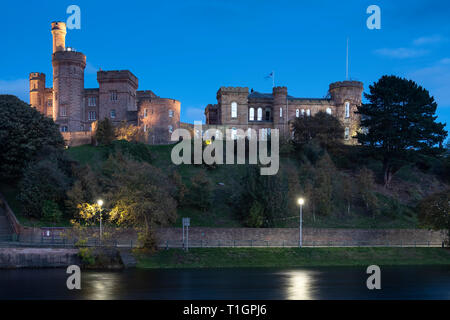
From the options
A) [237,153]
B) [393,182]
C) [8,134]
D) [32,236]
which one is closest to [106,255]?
[32,236]

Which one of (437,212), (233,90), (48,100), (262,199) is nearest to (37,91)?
(48,100)

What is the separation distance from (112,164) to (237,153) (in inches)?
870

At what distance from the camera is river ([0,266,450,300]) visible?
910 inches

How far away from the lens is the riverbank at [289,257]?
33.0 m

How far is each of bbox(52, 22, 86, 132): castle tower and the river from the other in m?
49.8

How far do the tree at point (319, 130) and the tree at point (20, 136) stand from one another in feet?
111

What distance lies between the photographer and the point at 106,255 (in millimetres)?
31844

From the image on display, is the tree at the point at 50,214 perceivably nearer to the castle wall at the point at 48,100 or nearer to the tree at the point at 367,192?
the tree at the point at 367,192

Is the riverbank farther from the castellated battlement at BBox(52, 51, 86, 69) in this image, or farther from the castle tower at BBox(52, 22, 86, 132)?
the castellated battlement at BBox(52, 51, 86, 69)

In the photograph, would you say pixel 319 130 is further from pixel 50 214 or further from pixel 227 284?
→ pixel 227 284

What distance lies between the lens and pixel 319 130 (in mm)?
64188

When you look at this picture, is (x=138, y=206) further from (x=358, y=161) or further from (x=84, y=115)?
(x=84, y=115)

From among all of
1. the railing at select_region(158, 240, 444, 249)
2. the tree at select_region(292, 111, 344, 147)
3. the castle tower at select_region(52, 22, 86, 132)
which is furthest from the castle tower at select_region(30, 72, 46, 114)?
the railing at select_region(158, 240, 444, 249)

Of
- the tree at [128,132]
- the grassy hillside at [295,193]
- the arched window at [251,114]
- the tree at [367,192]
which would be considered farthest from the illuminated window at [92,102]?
the tree at [367,192]
